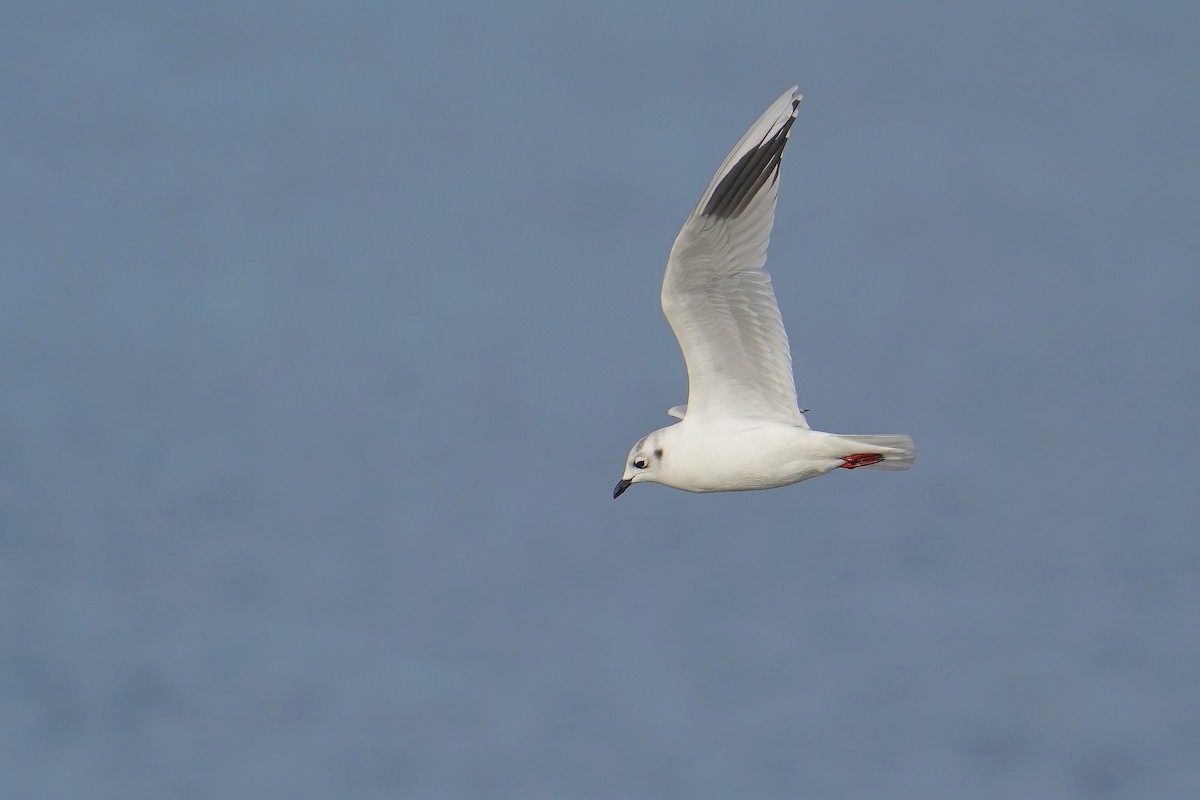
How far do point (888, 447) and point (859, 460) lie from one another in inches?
9.5

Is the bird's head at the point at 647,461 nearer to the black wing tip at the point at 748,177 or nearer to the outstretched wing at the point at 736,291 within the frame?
the outstretched wing at the point at 736,291

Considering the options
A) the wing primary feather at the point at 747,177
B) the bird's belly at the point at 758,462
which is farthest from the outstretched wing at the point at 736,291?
the bird's belly at the point at 758,462

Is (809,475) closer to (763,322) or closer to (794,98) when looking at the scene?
(763,322)

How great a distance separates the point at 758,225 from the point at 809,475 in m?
1.49

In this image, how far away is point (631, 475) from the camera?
17.0 meters

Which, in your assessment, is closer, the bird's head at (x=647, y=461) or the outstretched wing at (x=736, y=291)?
the outstretched wing at (x=736, y=291)

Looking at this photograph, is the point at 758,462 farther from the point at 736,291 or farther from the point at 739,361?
the point at 736,291

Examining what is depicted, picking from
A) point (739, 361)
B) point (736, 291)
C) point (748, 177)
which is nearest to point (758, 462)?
point (739, 361)

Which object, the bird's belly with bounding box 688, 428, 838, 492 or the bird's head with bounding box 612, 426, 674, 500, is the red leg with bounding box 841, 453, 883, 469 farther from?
the bird's head with bounding box 612, 426, 674, 500

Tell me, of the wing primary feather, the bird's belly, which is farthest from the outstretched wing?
the bird's belly

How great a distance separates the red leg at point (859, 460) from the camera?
54.7ft

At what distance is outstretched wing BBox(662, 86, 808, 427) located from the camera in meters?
16.1

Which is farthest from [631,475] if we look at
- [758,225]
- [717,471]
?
[758,225]

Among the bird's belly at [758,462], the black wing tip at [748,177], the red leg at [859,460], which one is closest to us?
the black wing tip at [748,177]
